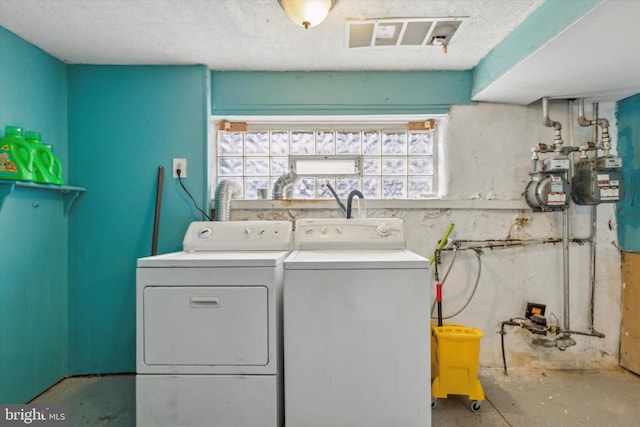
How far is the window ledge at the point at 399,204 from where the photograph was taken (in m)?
2.34

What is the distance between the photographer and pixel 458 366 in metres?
1.88

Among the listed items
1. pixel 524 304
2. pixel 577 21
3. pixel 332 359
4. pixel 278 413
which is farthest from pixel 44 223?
pixel 524 304

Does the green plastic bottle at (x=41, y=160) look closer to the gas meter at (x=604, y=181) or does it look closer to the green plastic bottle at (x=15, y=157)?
the green plastic bottle at (x=15, y=157)

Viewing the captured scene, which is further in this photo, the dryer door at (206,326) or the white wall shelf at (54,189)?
the white wall shelf at (54,189)

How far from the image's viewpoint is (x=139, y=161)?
228 cm

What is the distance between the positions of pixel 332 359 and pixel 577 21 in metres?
1.81

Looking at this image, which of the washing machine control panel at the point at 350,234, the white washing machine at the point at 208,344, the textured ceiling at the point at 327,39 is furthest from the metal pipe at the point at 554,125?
the white washing machine at the point at 208,344

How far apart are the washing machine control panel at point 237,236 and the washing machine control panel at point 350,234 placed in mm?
115

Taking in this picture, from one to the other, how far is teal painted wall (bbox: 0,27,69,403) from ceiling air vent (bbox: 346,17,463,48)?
195cm

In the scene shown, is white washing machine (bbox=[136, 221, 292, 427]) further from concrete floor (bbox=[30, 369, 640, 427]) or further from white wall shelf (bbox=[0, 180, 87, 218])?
white wall shelf (bbox=[0, 180, 87, 218])

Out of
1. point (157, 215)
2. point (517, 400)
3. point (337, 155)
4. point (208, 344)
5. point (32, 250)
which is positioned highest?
point (337, 155)

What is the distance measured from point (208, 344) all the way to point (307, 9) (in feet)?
5.28

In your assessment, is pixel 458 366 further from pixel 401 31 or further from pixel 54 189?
pixel 54 189

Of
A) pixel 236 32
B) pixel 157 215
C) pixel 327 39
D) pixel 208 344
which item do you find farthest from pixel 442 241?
pixel 157 215
